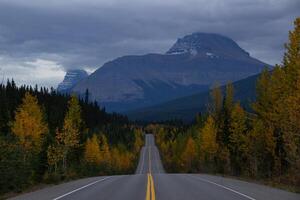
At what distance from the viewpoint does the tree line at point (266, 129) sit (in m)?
32.0

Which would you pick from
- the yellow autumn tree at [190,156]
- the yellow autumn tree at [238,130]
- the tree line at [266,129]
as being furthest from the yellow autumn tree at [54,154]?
the yellow autumn tree at [190,156]

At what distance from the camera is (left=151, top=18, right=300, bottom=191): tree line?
32000 mm

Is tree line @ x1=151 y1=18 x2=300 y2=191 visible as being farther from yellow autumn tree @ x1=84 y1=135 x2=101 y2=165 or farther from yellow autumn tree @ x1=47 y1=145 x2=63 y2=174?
yellow autumn tree @ x1=47 y1=145 x2=63 y2=174

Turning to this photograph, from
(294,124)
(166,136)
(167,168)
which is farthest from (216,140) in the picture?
(166,136)

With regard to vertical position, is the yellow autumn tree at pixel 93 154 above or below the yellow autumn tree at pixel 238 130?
below

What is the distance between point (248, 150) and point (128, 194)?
31.1 metres

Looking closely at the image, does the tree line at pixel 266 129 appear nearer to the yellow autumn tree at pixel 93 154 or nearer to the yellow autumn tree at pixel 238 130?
the yellow autumn tree at pixel 238 130

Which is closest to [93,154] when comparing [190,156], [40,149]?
[190,156]

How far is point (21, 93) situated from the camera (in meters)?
126

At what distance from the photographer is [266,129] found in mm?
45406

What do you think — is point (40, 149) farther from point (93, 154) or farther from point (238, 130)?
point (93, 154)

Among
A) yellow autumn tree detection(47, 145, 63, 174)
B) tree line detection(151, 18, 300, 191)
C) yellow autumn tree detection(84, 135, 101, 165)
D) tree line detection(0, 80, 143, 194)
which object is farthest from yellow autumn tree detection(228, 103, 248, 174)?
yellow autumn tree detection(84, 135, 101, 165)

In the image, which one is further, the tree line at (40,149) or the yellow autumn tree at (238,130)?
the yellow autumn tree at (238,130)

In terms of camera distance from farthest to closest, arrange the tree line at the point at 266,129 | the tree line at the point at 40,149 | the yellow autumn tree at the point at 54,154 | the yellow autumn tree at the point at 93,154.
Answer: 1. the yellow autumn tree at the point at 93,154
2. the yellow autumn tree at the point at 54,154
3. the tree line at the point at 266,129
4. the tree line at the point at 40,149
